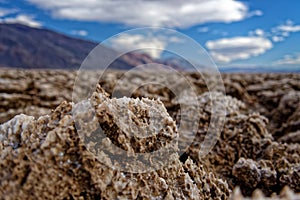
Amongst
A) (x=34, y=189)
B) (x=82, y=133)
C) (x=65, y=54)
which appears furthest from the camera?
(x=65, y=54)

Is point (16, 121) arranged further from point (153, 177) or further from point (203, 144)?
point (203, 144)

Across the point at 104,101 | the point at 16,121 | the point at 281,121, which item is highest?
the point at 104,101

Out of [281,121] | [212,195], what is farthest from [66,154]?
[281,121]

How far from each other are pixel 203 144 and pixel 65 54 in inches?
7824

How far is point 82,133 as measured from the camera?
5.96ft

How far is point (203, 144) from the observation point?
3.48 m

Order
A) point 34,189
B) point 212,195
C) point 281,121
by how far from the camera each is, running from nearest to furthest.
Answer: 1. point 34,189
2. point 212,195
3. point 281,121

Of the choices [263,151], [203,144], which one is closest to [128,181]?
[203,144]

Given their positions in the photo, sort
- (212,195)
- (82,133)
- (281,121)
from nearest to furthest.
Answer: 1. (82,133)
2. (212,195)
3. (281,121)

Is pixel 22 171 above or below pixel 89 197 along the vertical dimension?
above

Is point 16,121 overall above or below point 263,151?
above

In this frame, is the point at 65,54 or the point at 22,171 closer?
the point at 22,171

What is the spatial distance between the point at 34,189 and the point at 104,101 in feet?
1.67

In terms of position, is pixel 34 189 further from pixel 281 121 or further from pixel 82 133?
pixel 281 121
